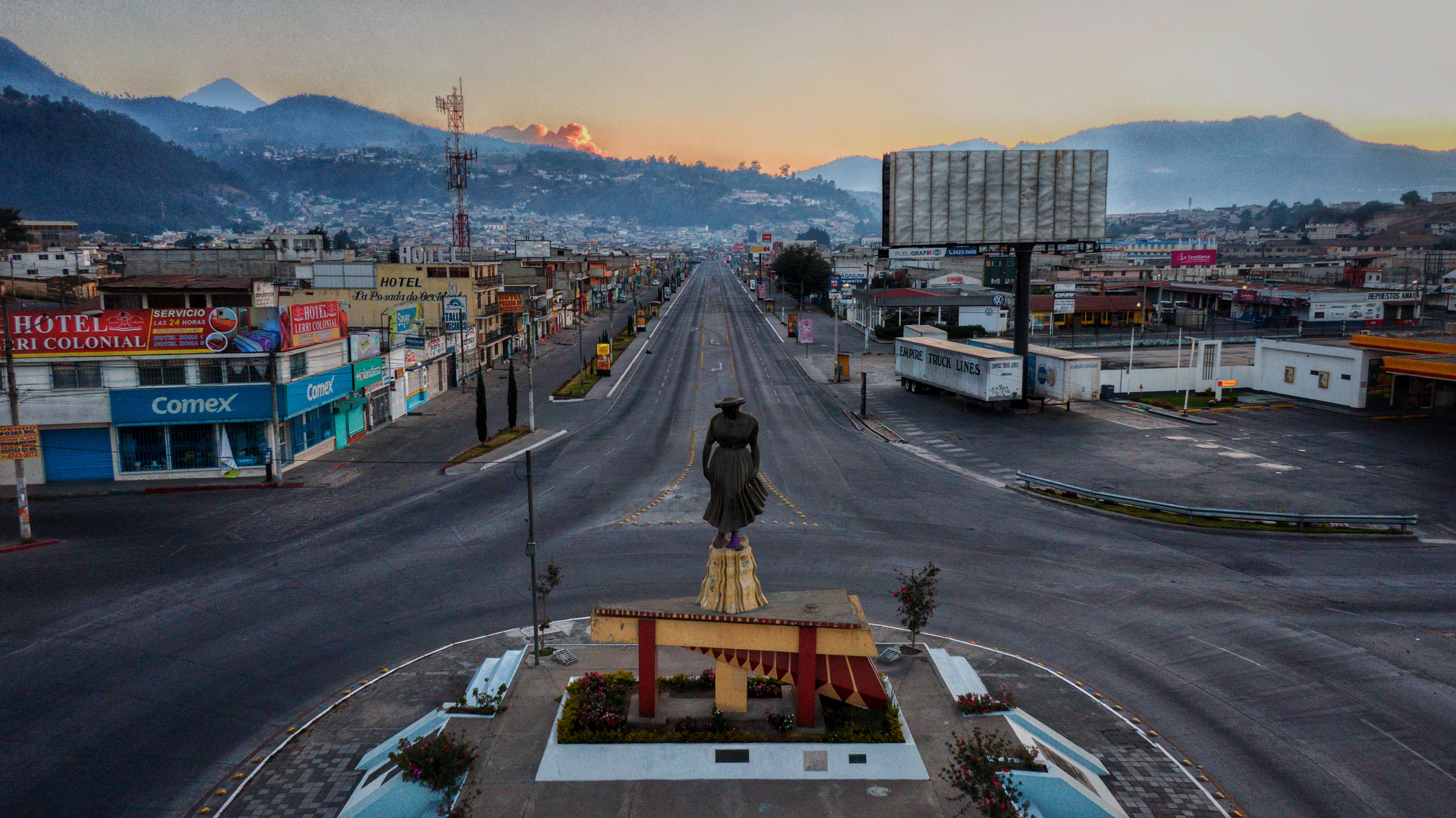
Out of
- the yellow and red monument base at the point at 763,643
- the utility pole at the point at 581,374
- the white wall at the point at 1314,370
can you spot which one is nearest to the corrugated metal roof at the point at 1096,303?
the white wall at the point at 1314,370

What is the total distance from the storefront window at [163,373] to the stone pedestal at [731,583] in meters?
31.6

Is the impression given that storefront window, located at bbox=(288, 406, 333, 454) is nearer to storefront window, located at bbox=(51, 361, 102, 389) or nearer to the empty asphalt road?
the empty asphalt road

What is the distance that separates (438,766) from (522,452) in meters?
29.8

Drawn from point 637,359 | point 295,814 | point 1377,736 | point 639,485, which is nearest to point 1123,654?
point 1377,736

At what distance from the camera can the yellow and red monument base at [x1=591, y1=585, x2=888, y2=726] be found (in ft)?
47.9

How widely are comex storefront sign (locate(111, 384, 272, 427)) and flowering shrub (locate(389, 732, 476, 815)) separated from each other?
28.2 meters

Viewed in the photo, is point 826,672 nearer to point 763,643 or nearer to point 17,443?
point 763,643

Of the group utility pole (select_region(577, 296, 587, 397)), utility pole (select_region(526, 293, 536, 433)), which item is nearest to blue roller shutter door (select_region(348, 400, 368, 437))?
utility pole (select_region(526, 293, 536, 433))

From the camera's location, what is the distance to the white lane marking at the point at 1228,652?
62.4 feet

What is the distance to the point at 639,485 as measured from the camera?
116 feet

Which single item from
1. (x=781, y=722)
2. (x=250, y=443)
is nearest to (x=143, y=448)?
(x=250, y=443)

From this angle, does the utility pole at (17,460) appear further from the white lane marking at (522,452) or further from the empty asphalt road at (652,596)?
the white lane marking at (522,452)

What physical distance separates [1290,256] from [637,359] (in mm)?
164157

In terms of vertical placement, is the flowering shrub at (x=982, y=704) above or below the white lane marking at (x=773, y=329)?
below
